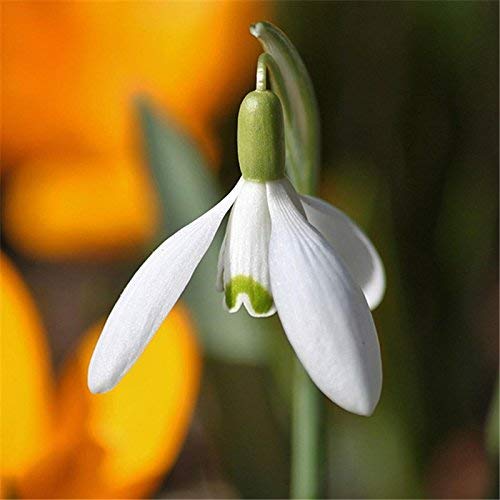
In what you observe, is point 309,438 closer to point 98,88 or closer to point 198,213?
point 198,213

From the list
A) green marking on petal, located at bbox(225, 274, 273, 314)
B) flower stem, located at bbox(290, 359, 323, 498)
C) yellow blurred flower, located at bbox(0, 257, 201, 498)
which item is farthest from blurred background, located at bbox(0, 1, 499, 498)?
green marking on petal, located at bbox(225, 274, 273, 314)

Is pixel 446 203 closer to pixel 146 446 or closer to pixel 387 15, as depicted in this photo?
pixel 387 15

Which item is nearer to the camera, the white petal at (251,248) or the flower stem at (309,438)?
the white petal at (251,248)

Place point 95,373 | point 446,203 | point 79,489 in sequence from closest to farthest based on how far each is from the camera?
1. point 95,373
2. point 79,489
3. point 446,203

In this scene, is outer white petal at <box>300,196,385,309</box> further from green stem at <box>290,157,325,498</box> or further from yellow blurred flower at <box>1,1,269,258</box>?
yellow blurred flower at <box>1,1,269,258</box>

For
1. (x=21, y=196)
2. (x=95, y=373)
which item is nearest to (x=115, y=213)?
(x=21, y=196)

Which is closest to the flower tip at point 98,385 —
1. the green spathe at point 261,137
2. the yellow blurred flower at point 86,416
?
the green spathe at point 261,137

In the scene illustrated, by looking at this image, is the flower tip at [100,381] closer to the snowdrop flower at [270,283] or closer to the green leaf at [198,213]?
the snowdrop flower at [270,283]
